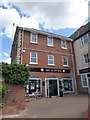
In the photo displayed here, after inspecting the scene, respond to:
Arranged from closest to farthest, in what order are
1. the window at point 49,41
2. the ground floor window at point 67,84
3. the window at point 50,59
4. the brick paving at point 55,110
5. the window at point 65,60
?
the brick paving at point 55,110
the window at point 50,59
the ground floor window at point 67,84
the window at point 49,41
the window at point 65,60

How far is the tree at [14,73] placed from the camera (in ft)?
31.0

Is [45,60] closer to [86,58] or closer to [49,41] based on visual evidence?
[49,41]

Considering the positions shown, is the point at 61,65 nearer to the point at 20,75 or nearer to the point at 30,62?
the point at 30,62

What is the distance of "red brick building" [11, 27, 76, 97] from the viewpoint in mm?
17109

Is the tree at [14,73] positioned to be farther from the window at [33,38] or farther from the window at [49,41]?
the window at [49,41]

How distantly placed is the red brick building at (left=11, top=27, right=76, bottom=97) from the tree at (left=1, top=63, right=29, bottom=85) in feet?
21.4

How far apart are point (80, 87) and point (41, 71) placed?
6.84 m

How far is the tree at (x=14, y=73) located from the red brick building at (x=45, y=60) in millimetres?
6528

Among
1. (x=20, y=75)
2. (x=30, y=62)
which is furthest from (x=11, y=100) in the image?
(x=30, y=62)

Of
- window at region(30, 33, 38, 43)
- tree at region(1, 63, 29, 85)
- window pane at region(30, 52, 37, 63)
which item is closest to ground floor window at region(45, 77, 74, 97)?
window pane at region(30, 52, 37, 63)

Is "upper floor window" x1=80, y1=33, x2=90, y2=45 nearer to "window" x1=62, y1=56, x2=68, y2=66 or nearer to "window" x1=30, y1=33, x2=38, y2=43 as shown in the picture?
"window" x1=62, y1=56, x2=68, y2=66

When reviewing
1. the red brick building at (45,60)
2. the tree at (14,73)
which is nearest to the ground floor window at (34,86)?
the red brick building at (45,60)

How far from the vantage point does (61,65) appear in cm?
1989

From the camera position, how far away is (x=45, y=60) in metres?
18.7
